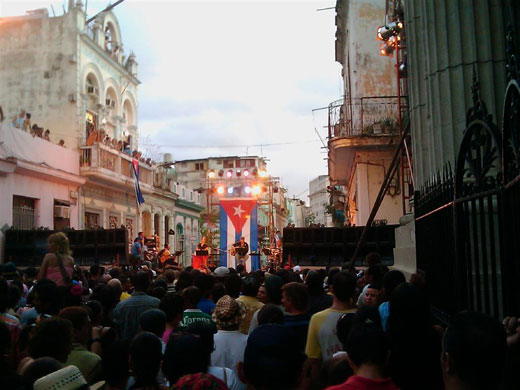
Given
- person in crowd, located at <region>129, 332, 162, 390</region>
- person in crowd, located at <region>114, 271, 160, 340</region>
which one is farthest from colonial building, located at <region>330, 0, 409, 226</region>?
person in crowd, located at <region>129, 332, 162, 390</region>

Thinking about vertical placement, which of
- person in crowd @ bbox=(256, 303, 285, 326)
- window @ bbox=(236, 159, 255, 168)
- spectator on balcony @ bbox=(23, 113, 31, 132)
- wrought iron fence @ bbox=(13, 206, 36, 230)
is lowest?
person in crowd @ bbox=(256, 303, 285, 326)

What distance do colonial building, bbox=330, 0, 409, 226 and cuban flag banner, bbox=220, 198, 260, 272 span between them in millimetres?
4640

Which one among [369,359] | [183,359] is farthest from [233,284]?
[369,359]

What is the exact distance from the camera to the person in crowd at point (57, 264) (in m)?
7.16

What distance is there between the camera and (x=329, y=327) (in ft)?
13.5

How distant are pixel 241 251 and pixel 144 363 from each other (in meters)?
19.7

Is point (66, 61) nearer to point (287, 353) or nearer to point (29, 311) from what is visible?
point (29, 311)

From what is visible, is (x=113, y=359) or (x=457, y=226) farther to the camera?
(x=457, y=226)

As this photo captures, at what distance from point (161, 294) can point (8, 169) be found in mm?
15156

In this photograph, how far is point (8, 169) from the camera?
63.3 feet

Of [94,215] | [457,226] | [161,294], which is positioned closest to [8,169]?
[94,215]

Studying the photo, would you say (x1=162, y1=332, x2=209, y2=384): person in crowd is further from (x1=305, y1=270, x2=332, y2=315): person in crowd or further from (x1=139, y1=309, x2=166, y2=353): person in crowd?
(x1=305, y1=270, x2=332, y2=315): person in crowd

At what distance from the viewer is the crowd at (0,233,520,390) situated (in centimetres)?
239

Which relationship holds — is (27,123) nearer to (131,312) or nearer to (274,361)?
(131,312)
